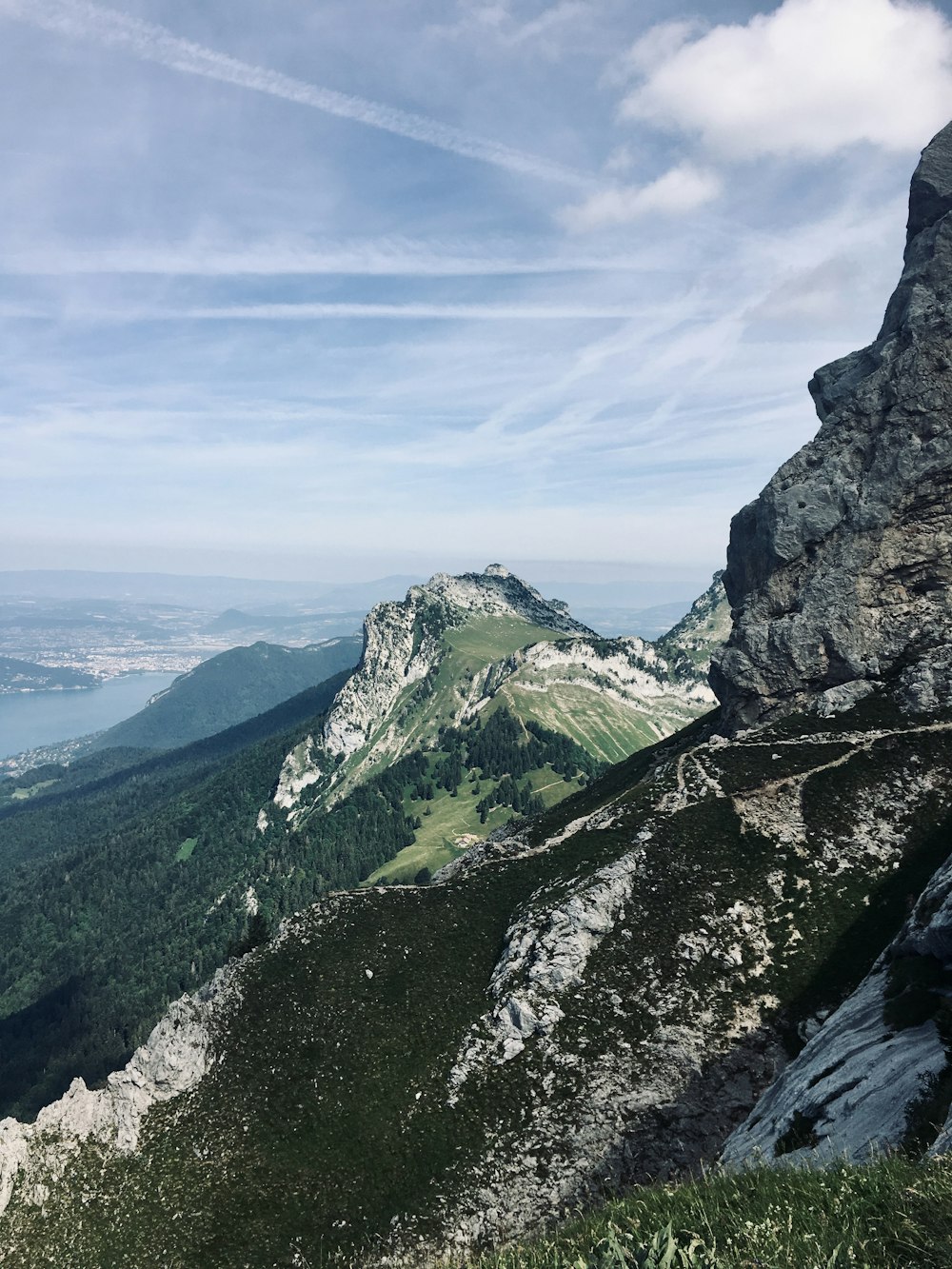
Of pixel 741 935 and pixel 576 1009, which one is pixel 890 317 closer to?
pixel 741 935

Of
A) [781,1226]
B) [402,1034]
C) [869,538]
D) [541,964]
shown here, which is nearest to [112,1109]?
[402,1034]

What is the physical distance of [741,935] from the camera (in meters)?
58.2

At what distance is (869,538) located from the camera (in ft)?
306

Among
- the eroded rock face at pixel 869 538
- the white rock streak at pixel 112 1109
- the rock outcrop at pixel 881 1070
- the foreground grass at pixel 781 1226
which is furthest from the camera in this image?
the eroded rock face at pixel 869 538

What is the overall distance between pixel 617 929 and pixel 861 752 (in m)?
34.9

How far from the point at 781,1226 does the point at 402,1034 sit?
54372 millimetres

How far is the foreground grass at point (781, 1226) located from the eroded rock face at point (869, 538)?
259ft

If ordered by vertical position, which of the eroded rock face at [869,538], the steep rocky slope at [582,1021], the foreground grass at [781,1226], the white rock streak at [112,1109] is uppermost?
the eroded rock face at [869,538]

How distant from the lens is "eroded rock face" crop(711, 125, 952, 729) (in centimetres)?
8875

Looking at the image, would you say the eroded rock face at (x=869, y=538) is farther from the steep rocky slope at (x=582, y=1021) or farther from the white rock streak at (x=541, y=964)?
the white rock streak at (x=541, y=964)

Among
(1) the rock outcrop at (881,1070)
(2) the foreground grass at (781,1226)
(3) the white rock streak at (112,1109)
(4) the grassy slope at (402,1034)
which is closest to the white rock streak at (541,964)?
(4) the grassy slope at (402,1034)

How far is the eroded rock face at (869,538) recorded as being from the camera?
88.8 metres

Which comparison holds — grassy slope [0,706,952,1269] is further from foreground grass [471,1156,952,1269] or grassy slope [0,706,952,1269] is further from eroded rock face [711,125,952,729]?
foreground grass [471,1156,952,1269]

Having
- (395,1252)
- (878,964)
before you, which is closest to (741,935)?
(878,964)
